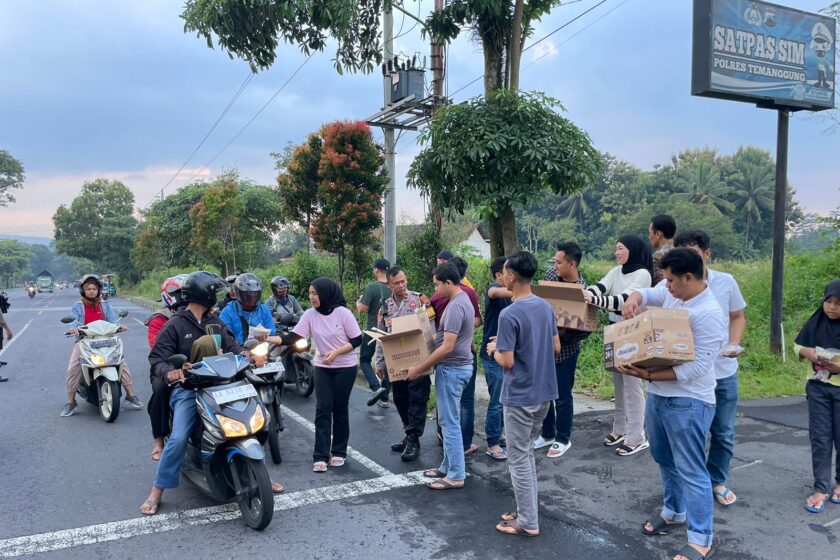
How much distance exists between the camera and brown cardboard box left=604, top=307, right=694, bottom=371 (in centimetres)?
320

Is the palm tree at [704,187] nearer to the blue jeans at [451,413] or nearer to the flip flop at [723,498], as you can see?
the flip flop at [723,498]

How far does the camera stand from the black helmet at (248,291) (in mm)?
5816

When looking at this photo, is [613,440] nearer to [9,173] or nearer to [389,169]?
[389,169]

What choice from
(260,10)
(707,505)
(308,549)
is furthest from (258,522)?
(260,10)

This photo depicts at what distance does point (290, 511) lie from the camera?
4.15 metres

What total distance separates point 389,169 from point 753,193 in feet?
163

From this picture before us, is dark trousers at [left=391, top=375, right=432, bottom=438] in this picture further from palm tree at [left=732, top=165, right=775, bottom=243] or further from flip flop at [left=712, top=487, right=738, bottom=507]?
palm tree at [left=732, top=165, right=775, bottom=243]

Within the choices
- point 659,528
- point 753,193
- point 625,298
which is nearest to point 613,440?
point 625,298

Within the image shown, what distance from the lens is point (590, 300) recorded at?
4559 mm

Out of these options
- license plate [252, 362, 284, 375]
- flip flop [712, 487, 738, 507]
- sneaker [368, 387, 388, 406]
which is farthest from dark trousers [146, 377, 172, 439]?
flip flop [712, 487, 738, 507]

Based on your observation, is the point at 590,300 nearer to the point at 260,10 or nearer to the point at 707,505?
the point at 707,505

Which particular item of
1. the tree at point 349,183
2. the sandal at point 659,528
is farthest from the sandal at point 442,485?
the tree at point 349,183

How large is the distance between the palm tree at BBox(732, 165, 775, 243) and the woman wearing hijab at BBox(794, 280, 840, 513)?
176 ft

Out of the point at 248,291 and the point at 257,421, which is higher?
the point at 248,291
